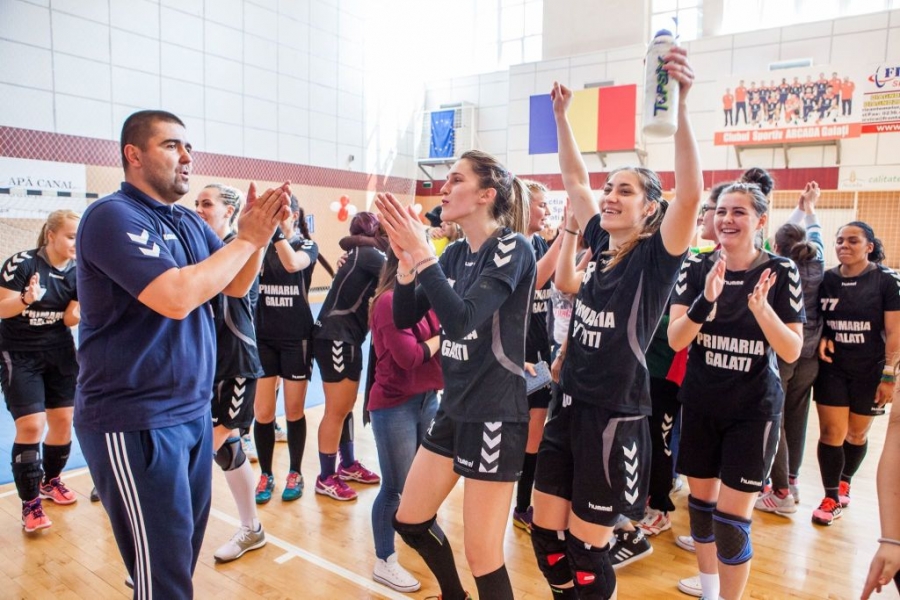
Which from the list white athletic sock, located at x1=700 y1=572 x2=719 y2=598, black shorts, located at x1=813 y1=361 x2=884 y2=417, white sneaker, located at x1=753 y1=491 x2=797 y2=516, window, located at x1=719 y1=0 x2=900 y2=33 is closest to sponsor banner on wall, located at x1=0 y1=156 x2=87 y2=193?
white athletic sock, located at x1=700 y1=572 x2=719 y2=598

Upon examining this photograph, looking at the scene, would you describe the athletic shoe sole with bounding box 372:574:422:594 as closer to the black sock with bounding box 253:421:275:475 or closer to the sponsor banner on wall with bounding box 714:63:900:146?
the black sock with bounding box 253:421:275:475

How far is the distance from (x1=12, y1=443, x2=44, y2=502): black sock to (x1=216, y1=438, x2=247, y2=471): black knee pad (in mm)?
1267

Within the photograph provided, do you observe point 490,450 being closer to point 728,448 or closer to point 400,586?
point 728,448

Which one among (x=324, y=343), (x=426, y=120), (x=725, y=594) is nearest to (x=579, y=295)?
(x=725, y=594)

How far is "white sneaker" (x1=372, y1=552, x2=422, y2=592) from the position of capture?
2.93 meters

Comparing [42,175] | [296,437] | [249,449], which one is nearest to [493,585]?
[296,437]

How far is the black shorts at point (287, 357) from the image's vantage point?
3.98m

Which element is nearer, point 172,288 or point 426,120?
point 172,288

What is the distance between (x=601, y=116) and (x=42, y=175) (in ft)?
33.5

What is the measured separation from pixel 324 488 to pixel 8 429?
10.5ft

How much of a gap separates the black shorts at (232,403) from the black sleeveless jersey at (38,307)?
1335 millimetres

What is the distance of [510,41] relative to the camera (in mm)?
15891

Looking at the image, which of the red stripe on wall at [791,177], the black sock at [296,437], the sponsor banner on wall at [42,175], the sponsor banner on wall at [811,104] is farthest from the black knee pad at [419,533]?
the sponsor banner on wall at [811,104]

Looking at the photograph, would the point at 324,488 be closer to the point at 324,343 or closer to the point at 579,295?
the point at 324,343
